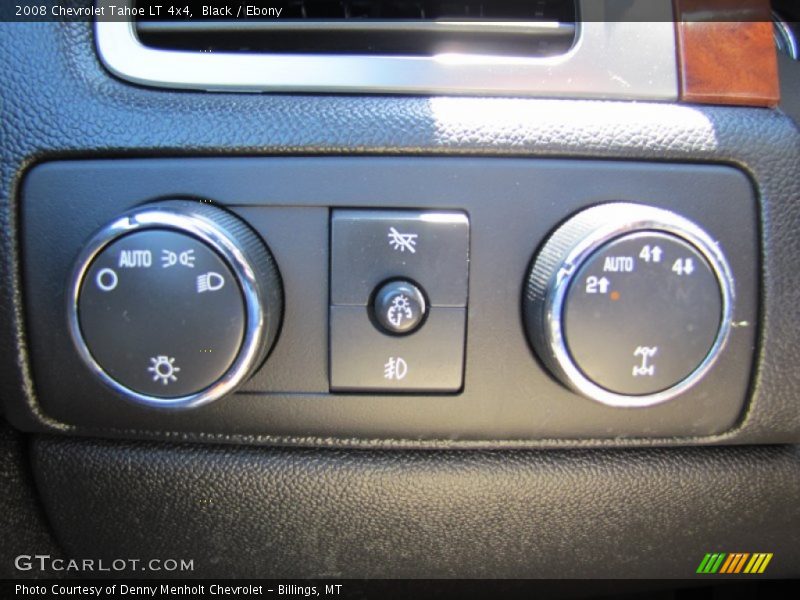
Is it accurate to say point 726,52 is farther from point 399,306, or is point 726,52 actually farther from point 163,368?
point 163,368

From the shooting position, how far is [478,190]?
0.52 metres

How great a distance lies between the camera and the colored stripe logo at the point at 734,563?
638mm

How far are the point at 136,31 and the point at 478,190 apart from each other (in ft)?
1.03

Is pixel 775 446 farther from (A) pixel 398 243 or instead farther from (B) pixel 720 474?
(A) pixel 398 243

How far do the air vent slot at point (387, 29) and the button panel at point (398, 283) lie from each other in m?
0.14

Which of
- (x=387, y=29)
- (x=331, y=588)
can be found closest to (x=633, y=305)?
(x=387, y=29)

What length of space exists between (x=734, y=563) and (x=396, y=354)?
0.42 m

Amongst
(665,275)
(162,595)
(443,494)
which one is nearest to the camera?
(665,275)

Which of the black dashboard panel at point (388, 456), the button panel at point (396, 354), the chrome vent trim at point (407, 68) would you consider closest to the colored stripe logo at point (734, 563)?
the black dashboard panel at point (388, 456)

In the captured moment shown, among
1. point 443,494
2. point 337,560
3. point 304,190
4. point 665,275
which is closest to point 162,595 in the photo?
point 337,560

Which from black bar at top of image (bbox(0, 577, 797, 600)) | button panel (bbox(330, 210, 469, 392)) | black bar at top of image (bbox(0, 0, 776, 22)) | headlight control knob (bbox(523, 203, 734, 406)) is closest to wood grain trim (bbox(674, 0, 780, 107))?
black bar at top of image (bbox(0, 0, 776, 22))

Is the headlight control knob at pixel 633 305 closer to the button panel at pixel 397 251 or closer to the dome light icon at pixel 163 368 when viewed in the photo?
the button panel at pixel 397 251

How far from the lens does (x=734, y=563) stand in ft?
2.13

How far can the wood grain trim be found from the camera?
54 cm
